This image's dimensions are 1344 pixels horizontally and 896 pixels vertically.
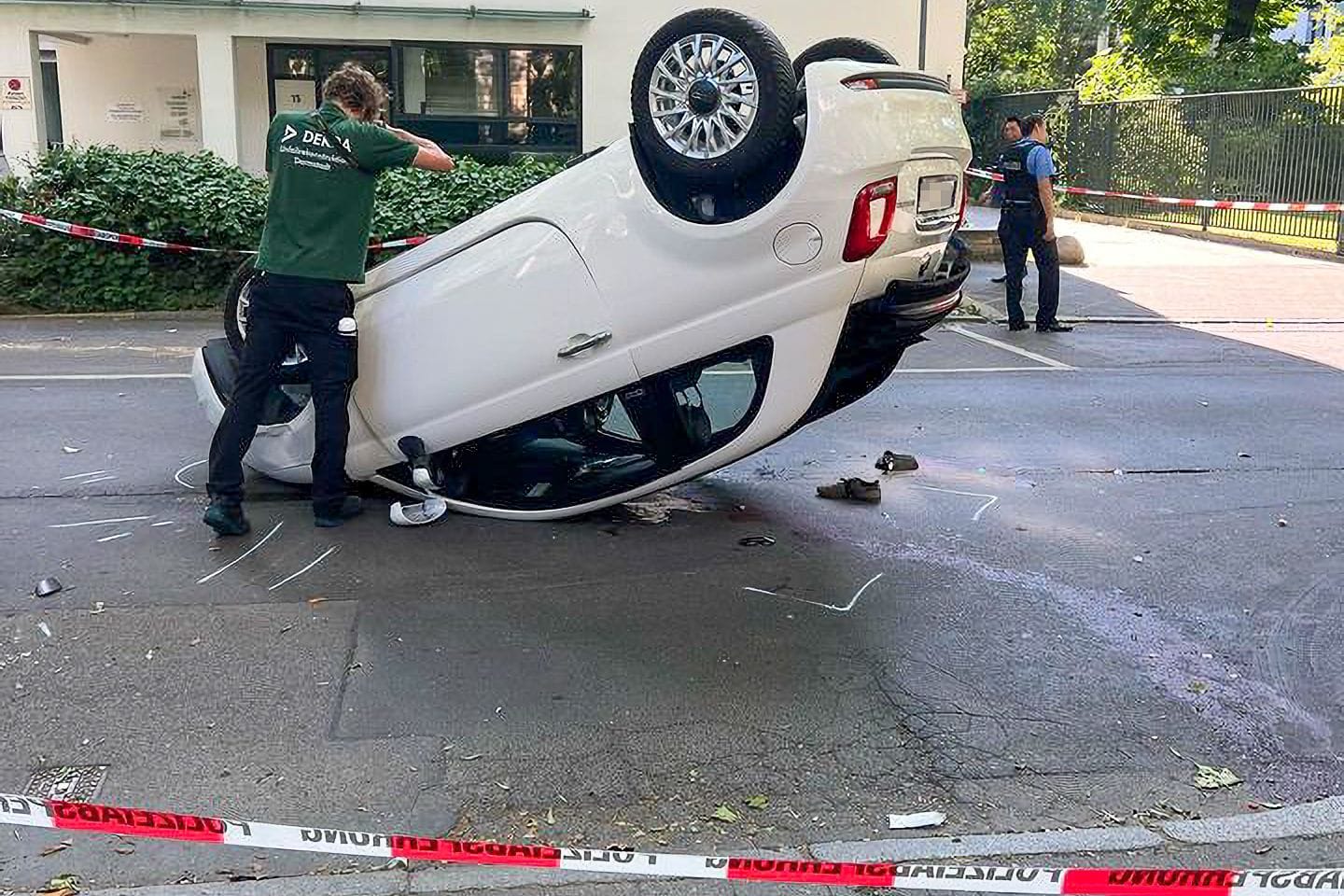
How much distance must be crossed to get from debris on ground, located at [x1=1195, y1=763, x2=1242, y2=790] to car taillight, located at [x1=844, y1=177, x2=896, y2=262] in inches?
80.4

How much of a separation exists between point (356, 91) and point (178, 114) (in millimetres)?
16421

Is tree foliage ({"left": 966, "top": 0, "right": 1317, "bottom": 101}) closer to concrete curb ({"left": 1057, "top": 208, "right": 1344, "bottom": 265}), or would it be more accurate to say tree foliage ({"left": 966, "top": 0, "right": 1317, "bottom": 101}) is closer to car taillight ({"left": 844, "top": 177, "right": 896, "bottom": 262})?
concrete curb ({"left": 1057, "top": 208, "right": 1344, "bottom": 265})

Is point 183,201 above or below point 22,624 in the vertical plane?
above

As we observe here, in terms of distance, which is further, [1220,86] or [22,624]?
[1220,86]

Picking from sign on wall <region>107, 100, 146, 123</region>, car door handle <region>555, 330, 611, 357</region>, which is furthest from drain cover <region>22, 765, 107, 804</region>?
sign on wall <region>107, 100, 146, 123</region>

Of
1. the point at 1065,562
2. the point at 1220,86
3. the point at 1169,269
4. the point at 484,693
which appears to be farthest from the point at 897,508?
the point at 1220,86

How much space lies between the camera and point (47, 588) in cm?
471

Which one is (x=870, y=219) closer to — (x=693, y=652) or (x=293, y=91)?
(x=693, y=652)

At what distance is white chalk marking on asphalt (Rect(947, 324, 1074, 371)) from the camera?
10.0 meters

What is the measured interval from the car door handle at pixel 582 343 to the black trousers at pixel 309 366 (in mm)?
983

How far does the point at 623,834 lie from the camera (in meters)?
3.15

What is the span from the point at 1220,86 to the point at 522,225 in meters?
21.7

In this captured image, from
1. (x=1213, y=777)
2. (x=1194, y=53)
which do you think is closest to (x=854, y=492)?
(x=1213, y=777)

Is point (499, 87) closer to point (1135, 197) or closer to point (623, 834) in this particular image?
point (1135, 197)
